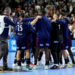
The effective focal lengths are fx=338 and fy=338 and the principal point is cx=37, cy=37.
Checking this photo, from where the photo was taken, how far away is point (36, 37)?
35.9 ft

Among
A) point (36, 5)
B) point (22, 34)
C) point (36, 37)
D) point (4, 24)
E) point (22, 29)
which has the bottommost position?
point (36, 37)

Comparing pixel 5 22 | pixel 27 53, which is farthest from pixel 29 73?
pixel 5 22

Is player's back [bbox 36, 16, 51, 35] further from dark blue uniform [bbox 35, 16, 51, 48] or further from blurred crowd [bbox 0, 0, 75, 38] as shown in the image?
blurred crowd [bbox 0, 0, 75, 38]

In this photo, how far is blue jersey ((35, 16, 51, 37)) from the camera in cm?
1064

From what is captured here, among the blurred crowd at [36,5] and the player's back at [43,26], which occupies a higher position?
the blurred crowd at [36,5]

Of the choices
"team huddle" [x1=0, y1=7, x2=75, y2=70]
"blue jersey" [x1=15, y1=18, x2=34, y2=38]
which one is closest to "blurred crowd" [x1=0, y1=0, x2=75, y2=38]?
"team huddle" [x1=0, y1=7, x2=75, y2=70]

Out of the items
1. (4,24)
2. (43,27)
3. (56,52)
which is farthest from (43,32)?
(4,24)

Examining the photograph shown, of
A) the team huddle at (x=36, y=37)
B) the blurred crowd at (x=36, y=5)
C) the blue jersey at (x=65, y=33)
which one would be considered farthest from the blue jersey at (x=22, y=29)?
the blurred crowd at (x=36, y=5)

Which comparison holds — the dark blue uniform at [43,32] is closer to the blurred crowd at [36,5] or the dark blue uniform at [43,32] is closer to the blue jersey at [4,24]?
the blue jersey at [4,24]

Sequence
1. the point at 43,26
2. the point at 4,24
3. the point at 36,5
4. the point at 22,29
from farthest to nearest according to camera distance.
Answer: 1. the point at 36,5
2. the point at 43,26
3. the point at 22,29
4. the point at 4,24

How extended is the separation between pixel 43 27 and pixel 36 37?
1.51 ft

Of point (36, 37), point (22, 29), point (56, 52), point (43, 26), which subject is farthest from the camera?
point (56, 52)

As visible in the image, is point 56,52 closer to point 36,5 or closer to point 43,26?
point 43,26

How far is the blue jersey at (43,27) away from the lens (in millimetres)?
10641
